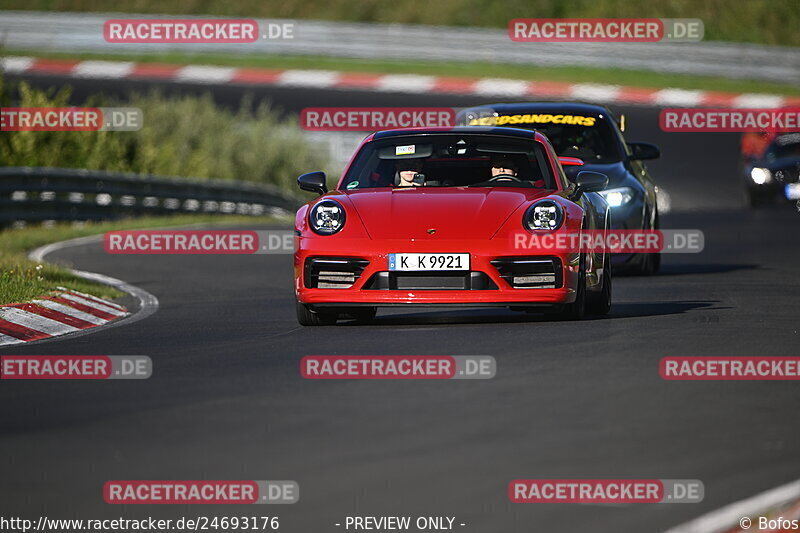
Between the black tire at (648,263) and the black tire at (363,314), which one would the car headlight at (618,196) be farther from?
the black tire at (363,314)

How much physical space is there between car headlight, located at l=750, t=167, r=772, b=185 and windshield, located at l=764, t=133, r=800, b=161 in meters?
0.23

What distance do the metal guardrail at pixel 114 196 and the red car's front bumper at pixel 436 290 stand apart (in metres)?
12.9

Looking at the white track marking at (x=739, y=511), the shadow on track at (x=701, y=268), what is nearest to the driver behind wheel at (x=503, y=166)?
the shadow on track at (x=701, y=268)

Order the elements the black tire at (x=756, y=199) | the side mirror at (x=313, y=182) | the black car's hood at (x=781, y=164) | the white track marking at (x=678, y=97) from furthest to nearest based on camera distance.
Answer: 1. the white track marking at (x=678, y=97)
2. the black tire at (x=756, y=199)
3. the black car's hood at (x=781, y=164)
4. the side mirror at (x=313, y=182)

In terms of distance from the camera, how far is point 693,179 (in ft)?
104

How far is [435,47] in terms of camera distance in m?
39.9

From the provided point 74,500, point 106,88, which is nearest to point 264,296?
point 74,500

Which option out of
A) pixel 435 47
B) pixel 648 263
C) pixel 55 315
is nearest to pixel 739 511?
pixel 55 315

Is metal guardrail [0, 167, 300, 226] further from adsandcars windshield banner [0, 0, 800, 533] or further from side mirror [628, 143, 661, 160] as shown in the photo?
side mirror [628, 143, 661, 160]

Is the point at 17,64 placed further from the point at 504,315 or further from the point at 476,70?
the point at 504,315

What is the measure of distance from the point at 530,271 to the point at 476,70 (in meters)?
29.4

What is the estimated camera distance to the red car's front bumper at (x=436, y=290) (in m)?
9.92

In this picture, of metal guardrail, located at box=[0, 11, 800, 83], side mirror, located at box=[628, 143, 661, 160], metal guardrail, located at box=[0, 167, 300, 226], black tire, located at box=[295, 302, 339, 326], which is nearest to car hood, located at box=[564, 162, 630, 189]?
side mirror, located at box=[628, 143, 661, 160]

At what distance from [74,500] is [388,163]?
603cm
